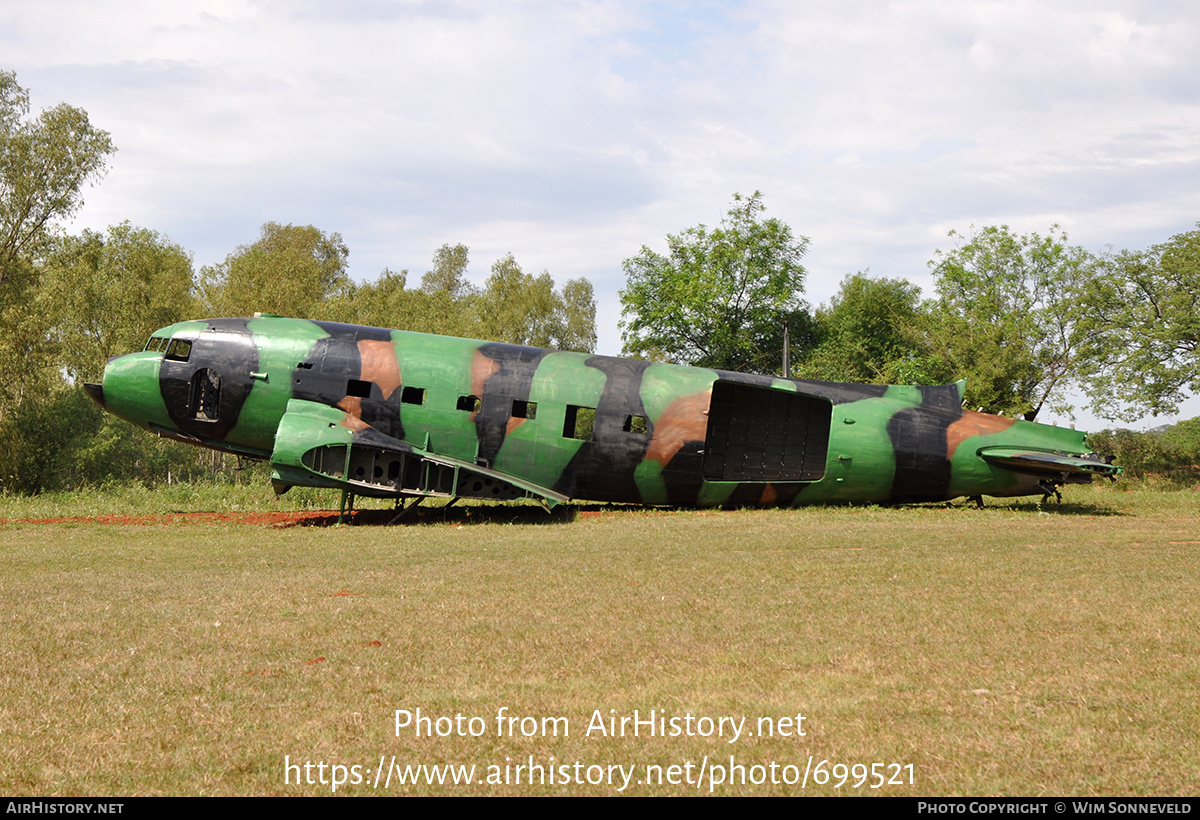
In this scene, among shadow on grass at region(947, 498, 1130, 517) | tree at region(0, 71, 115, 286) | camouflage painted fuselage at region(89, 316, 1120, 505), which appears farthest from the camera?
tree at region(0, 71, 115, 286)

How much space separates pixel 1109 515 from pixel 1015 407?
22066mm

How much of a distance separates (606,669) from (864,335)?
6075 cm

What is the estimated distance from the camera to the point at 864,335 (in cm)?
6506

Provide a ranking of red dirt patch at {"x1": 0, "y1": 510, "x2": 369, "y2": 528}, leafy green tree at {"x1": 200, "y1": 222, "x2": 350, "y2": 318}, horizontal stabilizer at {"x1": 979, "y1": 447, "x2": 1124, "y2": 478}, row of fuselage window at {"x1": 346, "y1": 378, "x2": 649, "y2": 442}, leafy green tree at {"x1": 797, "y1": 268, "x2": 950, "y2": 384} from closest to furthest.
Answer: red dirt patch at {"x1": 0, "y1": 510, "x2": 369, "y2": 528}, row of fuselage window at {"x1": 346, "y1": 378, "x2": 649, "y2": 442}, horizontal stabilizer at {"x1": 979, "y1": 447, "x2": 1124, "y2": 478}, leafy green tree at {"x1": 200, "y1": 222, "x2": 350, "y2": 318}, leafy green tree at {"x1": 797, "y1": 268, "x2": 950, "y2": 384}

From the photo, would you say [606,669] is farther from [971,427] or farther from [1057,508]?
[1057,508]

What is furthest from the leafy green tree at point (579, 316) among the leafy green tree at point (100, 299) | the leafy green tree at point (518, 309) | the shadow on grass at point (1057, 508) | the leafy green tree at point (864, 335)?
the shadow on grass at point (1057, 508)

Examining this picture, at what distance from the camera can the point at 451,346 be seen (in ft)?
76.8

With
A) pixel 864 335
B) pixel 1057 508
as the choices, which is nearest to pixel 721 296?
pixel 864 335

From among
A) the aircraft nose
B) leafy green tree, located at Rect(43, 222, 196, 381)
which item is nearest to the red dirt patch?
the aircraft nose

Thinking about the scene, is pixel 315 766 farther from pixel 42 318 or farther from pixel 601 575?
pixel 42 318

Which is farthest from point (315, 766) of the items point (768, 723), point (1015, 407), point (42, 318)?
point (1015, 407)

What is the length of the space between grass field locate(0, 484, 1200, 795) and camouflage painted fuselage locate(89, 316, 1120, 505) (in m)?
5.93

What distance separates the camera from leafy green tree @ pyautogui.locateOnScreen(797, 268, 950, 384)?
191ft

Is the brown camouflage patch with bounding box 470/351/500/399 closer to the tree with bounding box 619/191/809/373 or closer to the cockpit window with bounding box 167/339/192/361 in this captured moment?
the cockpit window with bounding box 167/339/192/361
